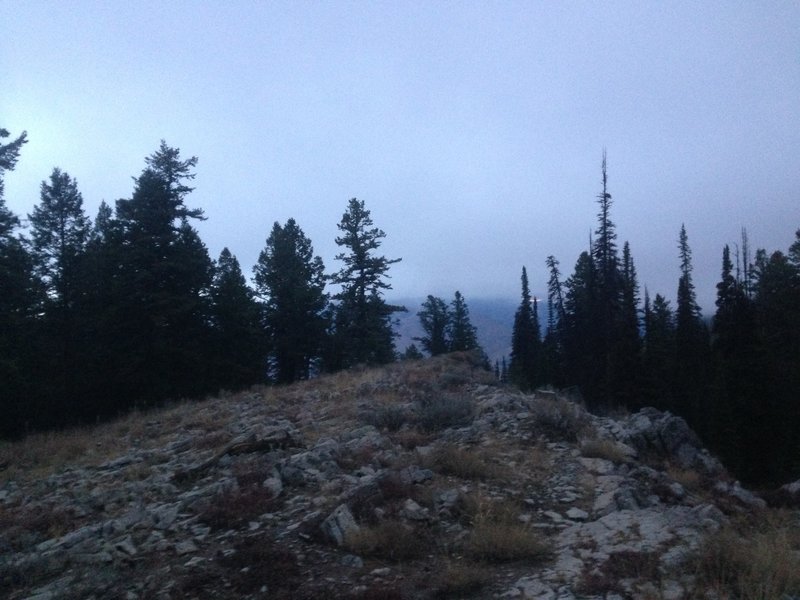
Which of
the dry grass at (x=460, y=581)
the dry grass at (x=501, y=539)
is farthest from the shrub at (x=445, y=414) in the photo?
the dry grass at (x=460, y=581)

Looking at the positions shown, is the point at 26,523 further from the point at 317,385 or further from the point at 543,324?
the point at 543,324

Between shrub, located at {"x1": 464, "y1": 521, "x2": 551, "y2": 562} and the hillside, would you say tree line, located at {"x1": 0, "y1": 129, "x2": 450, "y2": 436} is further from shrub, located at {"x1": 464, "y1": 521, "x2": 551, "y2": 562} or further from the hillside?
shrub, located at {"x1": 464, "y1": 521, "x2": 551, "y2": 562}

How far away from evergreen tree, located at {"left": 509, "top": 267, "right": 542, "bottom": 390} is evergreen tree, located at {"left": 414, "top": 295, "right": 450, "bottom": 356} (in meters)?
6.60

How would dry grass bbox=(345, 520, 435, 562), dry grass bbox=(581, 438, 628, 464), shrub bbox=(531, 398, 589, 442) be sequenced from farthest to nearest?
shrub bbox=(531, 398, 589, 442) < dry grass bbox=(581, 438, 628, 464) < dry grass bbox=(345, 520, 435, 562)

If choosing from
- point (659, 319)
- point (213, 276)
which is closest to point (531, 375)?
point (659, 319)

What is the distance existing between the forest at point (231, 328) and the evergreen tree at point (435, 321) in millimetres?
11859

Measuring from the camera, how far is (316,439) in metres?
11.6

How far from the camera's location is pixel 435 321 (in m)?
52.8

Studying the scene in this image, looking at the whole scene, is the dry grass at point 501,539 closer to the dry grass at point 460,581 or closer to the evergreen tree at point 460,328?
the dry grass at point 460,581

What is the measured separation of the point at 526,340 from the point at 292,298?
26461mm

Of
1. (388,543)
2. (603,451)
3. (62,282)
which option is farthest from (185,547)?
(62,282)

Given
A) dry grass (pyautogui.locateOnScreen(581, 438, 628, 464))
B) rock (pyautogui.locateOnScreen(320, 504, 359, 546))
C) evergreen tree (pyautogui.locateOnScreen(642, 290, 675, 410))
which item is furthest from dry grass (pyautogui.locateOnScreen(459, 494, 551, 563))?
evergreen tree (pyautogui.locateOnScreen(642, 290, 675, 410))

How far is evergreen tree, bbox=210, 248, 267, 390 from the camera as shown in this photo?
1276 inches

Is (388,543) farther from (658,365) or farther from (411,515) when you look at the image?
(658,365)
